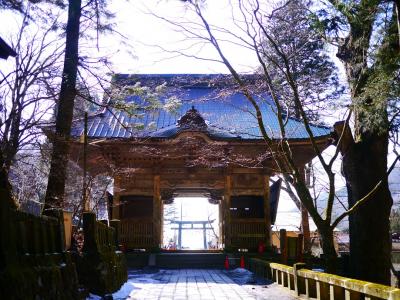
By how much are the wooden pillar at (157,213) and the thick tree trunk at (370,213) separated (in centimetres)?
979

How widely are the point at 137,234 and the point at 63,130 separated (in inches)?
337

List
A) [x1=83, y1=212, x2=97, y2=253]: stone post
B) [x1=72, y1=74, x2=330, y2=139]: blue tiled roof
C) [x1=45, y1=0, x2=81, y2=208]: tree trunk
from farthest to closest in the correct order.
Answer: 1. [x1=72, y1=74, x2=330, y2=139]: blue tiled roof
2. [x1=45, y1=0, x2=81, y2=208]: tree trunk
3. [x1=83, y1=212, x2=97, y2=253]: stone post

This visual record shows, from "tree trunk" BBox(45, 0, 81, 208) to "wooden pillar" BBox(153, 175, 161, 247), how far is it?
24.7 ft

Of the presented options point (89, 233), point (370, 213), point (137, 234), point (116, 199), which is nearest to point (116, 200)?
point (116, 199)

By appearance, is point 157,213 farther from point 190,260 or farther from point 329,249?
point 329,249

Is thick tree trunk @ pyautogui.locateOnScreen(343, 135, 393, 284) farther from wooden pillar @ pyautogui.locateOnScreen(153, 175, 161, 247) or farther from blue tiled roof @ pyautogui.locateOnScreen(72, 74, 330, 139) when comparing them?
wooden pillar @ pyautogui.locateOnScreen(153, 175, 161, 247)

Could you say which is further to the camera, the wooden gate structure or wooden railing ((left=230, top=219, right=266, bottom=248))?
wooden railing ((left=230, top=219, right=266, bottom=248))

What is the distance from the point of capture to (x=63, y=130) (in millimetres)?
9836

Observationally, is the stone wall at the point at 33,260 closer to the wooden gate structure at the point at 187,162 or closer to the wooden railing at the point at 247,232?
the wooden gate structure at the point at 187,162

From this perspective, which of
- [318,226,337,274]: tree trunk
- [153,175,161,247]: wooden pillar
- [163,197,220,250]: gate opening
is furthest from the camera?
[163,197,220,250]: gate opening

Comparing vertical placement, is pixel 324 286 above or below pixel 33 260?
below

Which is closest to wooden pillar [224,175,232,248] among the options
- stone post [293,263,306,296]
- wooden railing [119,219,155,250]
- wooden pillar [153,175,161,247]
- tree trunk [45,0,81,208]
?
wooden pillar [153,175,161,247]

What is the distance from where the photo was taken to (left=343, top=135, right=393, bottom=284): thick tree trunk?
8.52m

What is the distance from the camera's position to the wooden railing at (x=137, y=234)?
1734 cm
